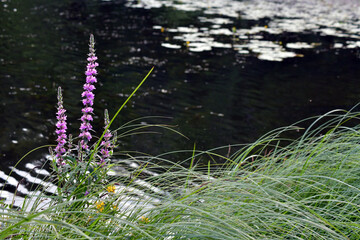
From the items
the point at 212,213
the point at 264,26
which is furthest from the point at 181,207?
the point at 264,26

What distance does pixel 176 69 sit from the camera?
26.2 ft

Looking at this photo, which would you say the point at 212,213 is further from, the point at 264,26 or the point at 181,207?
the point at 264,26

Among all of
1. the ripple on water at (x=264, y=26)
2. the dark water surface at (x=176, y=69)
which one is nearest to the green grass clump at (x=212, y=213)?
the dark water surface at (x=176, y=69)

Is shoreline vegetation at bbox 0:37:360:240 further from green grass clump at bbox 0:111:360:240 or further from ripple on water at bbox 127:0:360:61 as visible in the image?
ripple on water at bbox 127:0:360:61

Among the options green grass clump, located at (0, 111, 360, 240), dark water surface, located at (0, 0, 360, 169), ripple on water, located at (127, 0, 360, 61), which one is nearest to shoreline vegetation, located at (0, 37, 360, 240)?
green grass clump, located at (0, 111, 360, 240)

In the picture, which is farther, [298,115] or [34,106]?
[298,115]

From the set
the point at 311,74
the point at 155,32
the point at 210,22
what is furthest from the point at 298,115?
the point at 210,22

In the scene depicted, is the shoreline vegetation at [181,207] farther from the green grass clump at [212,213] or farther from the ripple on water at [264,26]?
the ripple on water at [264,26]

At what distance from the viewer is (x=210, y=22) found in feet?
40.2

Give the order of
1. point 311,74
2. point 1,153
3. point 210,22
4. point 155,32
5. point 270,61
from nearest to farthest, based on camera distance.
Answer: point 1,153 < point 311,74 < point 270,61 < point 155,32 < point 210,22

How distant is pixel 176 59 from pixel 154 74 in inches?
40.9

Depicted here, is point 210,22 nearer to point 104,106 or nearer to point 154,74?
point 154,74

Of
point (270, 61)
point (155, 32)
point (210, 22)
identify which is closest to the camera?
point (270, 61)

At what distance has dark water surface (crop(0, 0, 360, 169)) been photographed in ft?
18.1
